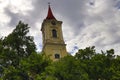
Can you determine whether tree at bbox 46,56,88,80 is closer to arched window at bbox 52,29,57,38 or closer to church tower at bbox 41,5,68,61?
church tower at bbox 41,5,68,61

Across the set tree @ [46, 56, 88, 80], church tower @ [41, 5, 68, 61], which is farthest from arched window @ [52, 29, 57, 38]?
tree @ [46, 56, 88, 80]

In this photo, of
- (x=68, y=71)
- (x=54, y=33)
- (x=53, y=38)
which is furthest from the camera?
(x=54, y=33)

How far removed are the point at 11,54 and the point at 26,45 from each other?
274 centimetres

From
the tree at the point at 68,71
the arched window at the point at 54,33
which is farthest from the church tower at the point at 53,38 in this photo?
the tree at the point at 68,71

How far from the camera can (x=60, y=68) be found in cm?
3009

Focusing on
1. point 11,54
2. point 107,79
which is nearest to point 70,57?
point 107,79

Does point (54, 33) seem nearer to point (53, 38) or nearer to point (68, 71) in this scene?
point (53, 38)

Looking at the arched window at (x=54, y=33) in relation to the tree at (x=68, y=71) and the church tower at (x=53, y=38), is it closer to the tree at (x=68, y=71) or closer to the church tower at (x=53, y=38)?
the church tower at (x=53, y=38)

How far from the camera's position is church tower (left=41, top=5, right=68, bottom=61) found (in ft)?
184

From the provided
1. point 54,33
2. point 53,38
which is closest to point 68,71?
point 53,38

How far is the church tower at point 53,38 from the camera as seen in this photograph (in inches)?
2213

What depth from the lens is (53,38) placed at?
5859cm

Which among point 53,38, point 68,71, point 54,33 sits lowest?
point 68,71

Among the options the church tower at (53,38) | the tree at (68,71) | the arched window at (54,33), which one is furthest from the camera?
the arched window at (54,33)
